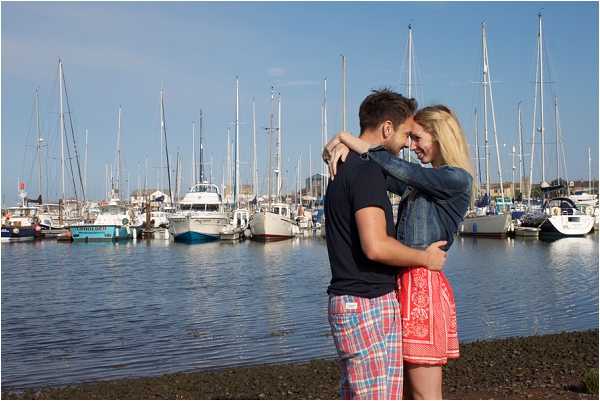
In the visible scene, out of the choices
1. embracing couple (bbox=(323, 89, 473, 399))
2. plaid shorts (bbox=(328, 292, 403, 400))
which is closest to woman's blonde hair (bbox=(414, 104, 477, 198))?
embracing couple (bbox=(323, 89, 473, 399))

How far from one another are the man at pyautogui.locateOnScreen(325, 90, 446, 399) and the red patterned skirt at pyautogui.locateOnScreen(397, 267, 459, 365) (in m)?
0.06

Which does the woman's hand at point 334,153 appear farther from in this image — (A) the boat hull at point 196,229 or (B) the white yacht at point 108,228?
(B) the white yacht at point 108,228

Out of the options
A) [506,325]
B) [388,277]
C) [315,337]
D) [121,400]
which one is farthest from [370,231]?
[506,325]

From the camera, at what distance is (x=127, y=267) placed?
35.6 m

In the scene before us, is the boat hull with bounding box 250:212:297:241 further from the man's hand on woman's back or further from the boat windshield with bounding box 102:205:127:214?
the man's hand on woman's back

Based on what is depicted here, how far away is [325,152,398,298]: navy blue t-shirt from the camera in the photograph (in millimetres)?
3611

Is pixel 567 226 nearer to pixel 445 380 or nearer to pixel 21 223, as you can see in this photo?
pixel 445 380

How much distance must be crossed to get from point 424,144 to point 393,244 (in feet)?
2.07

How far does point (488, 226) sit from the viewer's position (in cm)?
5594

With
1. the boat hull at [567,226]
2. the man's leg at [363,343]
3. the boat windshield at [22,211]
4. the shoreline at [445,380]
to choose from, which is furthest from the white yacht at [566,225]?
the man's leg at [363,343]

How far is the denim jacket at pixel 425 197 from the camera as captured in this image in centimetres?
373

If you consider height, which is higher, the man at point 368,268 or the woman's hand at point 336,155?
the woman's hand at point 336,155

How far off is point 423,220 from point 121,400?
5.79 meters

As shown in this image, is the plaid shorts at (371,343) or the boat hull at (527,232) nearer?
the plaid shorts at (371,343)
